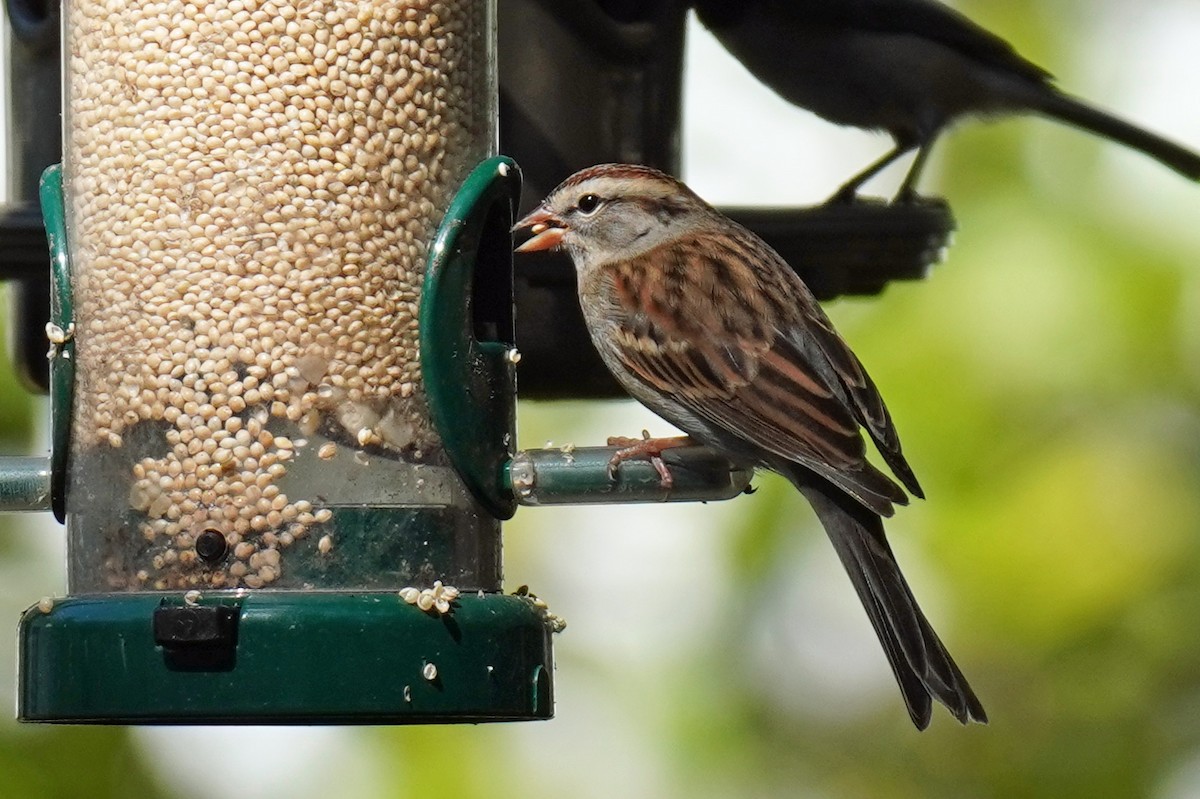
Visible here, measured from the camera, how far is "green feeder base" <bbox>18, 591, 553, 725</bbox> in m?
3.81

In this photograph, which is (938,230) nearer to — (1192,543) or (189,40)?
(1192,543)

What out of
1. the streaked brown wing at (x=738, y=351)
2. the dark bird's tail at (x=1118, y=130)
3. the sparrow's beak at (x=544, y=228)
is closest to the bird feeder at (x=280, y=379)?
the streaked brown wing at (x=738, y=351)

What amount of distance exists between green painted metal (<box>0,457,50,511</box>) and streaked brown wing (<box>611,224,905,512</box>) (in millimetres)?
1319

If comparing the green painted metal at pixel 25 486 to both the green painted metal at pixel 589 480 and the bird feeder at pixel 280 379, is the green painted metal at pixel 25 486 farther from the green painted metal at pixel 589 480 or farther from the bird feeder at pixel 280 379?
the green painted metal at pixel 589 480

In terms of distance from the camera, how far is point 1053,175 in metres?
6.71

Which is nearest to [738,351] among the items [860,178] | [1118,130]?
[860,178]

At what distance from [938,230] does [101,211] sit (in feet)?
7.28

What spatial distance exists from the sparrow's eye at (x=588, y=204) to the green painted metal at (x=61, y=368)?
1280 mm

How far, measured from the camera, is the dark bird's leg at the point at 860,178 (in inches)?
239

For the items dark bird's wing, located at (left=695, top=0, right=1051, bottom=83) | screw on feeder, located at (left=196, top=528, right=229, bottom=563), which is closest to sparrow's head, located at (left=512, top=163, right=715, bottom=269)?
dark bird's wing, located at (left=695, top=0, right=1051, bottom=83)

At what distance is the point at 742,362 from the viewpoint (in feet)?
15.4

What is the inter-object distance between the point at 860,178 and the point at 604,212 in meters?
1.28

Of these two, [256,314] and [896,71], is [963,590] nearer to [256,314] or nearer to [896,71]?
[896,71]

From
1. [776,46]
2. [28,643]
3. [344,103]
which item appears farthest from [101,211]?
[776,46]
